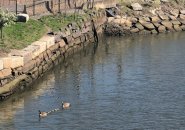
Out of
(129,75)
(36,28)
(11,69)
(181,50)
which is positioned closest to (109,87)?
(129,75)

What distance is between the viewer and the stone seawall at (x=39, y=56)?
209ft

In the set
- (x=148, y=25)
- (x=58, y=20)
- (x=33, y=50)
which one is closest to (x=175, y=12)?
(x=148, y=25)

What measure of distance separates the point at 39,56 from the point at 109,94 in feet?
36.7

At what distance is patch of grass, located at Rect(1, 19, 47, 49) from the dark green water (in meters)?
4.61

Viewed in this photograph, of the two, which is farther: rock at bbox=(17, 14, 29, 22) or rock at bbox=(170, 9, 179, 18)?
rock at bbox=(170, 9, 179, 18)

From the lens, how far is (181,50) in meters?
87.6

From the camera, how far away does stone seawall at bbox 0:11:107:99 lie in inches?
2509

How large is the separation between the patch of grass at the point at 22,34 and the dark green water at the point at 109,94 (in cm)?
461

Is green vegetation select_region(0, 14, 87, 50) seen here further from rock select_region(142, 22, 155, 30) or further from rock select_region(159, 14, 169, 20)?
rock select_region(159, 14, 169, 20)

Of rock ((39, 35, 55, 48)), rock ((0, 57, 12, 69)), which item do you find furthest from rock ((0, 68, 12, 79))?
rock ((39, 35, 55, 48))

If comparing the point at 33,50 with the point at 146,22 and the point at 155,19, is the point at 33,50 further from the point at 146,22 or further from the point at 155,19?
the point at 155,19

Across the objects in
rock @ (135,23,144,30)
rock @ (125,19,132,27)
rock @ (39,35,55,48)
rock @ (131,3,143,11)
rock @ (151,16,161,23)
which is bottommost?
rock @ (39,35,55,48)

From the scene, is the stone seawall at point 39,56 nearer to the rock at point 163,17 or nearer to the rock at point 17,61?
the rock at point 17,61

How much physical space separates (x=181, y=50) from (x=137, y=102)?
27.6m
